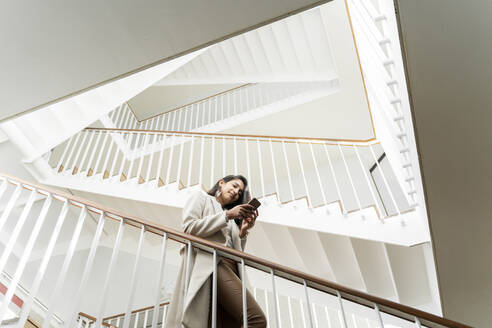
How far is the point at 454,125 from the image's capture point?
1948mm

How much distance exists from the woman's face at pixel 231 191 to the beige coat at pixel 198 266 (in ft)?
0.23

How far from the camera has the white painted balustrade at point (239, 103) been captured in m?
5.97

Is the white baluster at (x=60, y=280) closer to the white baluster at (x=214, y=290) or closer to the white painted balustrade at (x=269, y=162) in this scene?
the white baluster at (x=214, y=290)

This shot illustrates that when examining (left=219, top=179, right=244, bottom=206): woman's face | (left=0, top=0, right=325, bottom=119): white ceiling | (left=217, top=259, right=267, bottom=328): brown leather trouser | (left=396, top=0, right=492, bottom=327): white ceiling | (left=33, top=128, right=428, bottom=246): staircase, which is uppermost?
(left=33, top=128, right=428, bottom=246): staircase

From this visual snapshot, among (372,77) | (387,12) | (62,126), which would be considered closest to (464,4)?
(387,12)

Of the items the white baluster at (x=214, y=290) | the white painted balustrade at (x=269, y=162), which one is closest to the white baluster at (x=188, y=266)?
the white baluster at (x=214, y=290)

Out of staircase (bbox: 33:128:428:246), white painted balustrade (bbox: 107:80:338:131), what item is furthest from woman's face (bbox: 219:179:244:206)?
white painted balustrade (bbox: 107:80:338:131)

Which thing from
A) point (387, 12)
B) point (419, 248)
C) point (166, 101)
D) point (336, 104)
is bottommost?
point (419, 248)

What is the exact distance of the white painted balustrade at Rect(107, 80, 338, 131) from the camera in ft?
19.6

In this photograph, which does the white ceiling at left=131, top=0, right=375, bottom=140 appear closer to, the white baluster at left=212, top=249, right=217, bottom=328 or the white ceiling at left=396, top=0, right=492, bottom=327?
the white ceiling at left=396, top=0, right=492, bottom=327

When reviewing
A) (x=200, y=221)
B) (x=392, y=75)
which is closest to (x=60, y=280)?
(x=200, y=221)

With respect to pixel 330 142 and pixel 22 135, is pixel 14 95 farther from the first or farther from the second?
pixel 330 142

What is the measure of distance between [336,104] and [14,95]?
15.8 ft

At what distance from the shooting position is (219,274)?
5.36 feet
